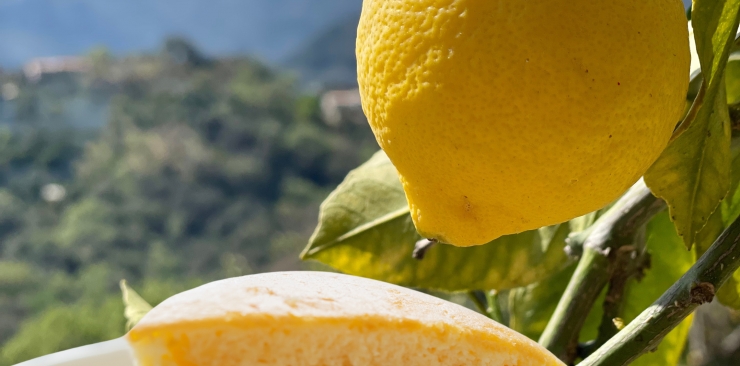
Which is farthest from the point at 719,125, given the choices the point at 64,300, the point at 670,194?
the point at 64,300

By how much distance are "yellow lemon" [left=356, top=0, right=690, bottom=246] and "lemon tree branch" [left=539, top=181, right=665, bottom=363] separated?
0.07m

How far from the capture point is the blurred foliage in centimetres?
183

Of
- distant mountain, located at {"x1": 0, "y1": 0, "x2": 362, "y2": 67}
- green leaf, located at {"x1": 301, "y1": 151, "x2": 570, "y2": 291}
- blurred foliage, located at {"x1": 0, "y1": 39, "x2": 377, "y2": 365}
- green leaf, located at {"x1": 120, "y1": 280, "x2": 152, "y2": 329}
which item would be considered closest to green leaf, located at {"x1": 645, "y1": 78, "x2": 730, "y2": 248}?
green leaf, located at {"x1": 301, "y1": 151, "x2": 570, "y2": 291}

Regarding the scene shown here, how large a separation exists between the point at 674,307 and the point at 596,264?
9 cm

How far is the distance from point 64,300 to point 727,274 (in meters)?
1.90

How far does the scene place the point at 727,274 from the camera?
23cm

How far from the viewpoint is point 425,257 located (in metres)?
0.37

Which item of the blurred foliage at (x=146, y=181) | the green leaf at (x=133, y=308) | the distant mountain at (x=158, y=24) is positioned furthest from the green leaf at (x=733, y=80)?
the distant mountain at (x=158, y=24)

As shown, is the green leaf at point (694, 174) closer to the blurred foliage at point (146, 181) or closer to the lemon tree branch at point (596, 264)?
the lemon tree branch at point (596, 264)

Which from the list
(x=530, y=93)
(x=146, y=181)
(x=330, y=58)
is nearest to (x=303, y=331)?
(x=530, y=93)

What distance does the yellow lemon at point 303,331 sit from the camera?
0.62ft

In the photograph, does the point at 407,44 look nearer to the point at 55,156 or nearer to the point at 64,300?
the point at 64,300

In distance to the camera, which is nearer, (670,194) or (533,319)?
(670,194)

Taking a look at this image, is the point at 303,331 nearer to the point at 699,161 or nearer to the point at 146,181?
the point at 699,161
